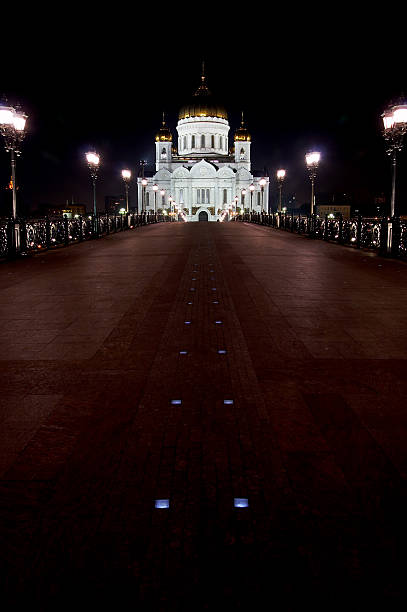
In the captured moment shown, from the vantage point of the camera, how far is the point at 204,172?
119875 millimetres

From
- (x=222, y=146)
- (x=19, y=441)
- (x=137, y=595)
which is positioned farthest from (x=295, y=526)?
(x=222, y=146)

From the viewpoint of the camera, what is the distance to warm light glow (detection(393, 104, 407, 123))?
1886 centimetres

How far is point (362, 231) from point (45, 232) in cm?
1225

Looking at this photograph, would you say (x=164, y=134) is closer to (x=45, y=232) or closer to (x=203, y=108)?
(x=203, y=108)

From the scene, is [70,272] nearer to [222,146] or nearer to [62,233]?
[62,233]

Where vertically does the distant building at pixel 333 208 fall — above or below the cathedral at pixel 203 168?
below

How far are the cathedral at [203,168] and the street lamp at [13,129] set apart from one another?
98184 mm

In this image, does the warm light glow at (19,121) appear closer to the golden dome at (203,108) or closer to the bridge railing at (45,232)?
the bridge railing at (45,232)

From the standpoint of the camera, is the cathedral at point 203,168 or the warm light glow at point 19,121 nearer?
the warm light glow at point 19,121

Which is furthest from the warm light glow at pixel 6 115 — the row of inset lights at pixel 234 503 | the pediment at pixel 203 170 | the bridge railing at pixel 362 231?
the pediment at pixel 203 170

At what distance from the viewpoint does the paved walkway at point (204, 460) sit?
105 inches

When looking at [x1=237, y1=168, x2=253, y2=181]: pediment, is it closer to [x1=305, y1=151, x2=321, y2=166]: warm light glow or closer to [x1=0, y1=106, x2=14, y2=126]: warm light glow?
[x1=305, y1=151, x2=321, y2=166]: warm light glow

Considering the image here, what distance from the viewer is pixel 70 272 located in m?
14.8

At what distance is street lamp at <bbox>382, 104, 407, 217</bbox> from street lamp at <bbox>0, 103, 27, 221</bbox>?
489 inches
